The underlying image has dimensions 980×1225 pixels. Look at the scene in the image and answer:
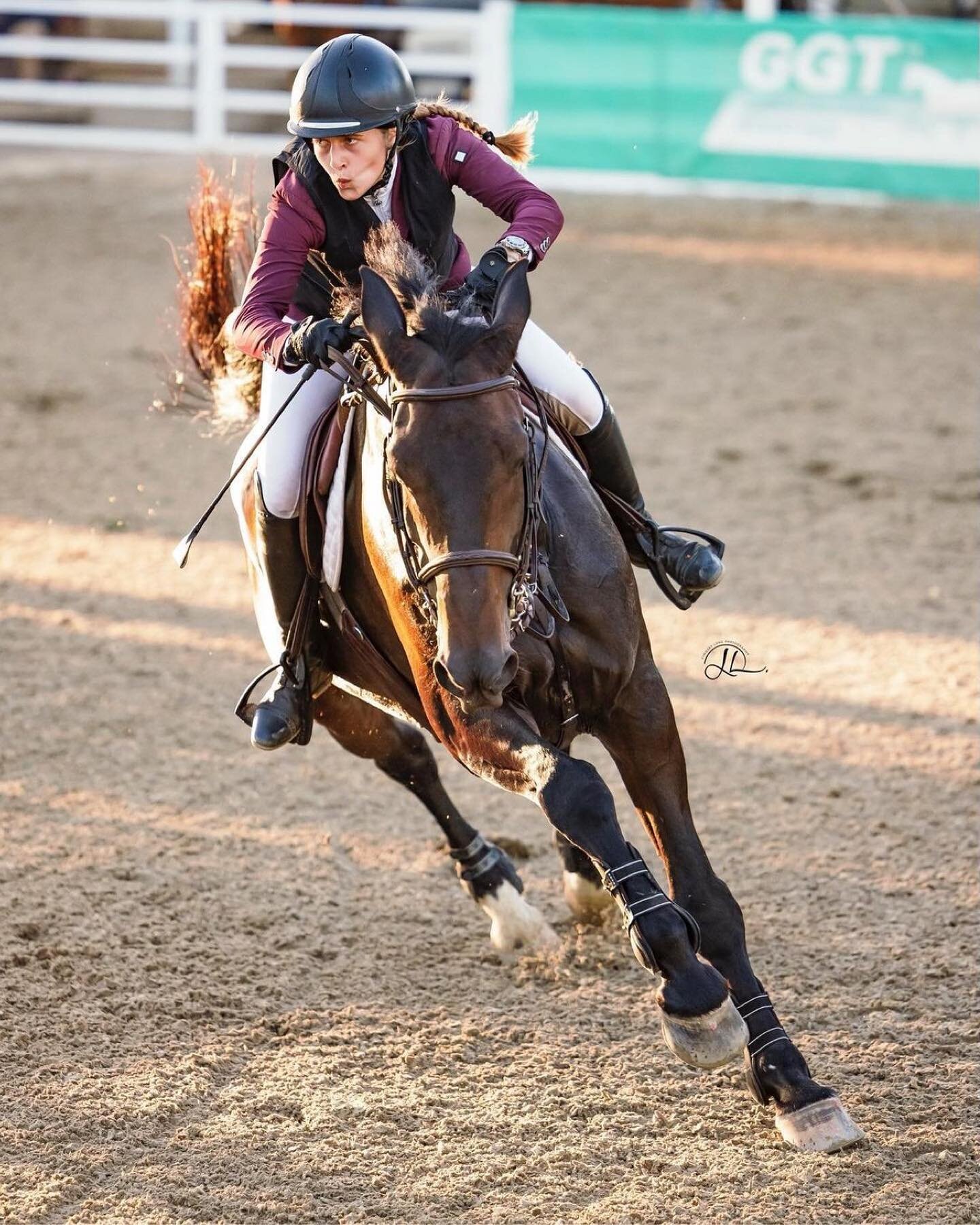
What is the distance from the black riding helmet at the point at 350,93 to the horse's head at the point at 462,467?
2.15ft

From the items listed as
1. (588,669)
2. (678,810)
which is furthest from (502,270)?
(678,810)

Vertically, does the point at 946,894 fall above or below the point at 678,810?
below

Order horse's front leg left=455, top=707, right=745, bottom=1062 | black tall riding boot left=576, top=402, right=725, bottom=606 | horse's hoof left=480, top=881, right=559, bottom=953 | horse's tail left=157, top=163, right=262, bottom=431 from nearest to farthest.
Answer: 1. horse's front leg left=455, top=707, right=745, bottom=1062
2. black tall riding boot left=576, top=402, right=725, bottom=606
3. horse's hoof left=480, top=881, right=559, bottom=953
4. horse's tail left=157, top=163, right=262, bottom=431

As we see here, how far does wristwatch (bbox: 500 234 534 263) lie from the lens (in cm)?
375

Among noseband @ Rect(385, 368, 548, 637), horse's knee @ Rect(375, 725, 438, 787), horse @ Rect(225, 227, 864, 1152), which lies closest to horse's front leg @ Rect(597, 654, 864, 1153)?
horse @ Rect(225, 227, 864, 1152)

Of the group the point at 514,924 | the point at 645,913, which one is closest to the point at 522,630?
the point at 645,913

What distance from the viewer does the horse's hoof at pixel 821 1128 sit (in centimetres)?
373

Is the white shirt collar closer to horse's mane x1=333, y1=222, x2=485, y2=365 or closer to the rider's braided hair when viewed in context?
the rider's braided hair

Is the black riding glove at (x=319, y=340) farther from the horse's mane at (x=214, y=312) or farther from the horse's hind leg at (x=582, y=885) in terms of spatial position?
the horse's hind leg at (x=582, y=885)

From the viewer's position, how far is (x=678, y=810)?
3.92 metres

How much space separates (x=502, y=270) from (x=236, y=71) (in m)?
16.7

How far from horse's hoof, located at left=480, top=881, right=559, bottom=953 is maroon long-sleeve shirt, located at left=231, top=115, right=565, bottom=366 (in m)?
1.90

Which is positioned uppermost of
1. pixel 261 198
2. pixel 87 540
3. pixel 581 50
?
pixel 581 50

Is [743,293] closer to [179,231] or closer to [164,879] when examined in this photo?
[179,231]
